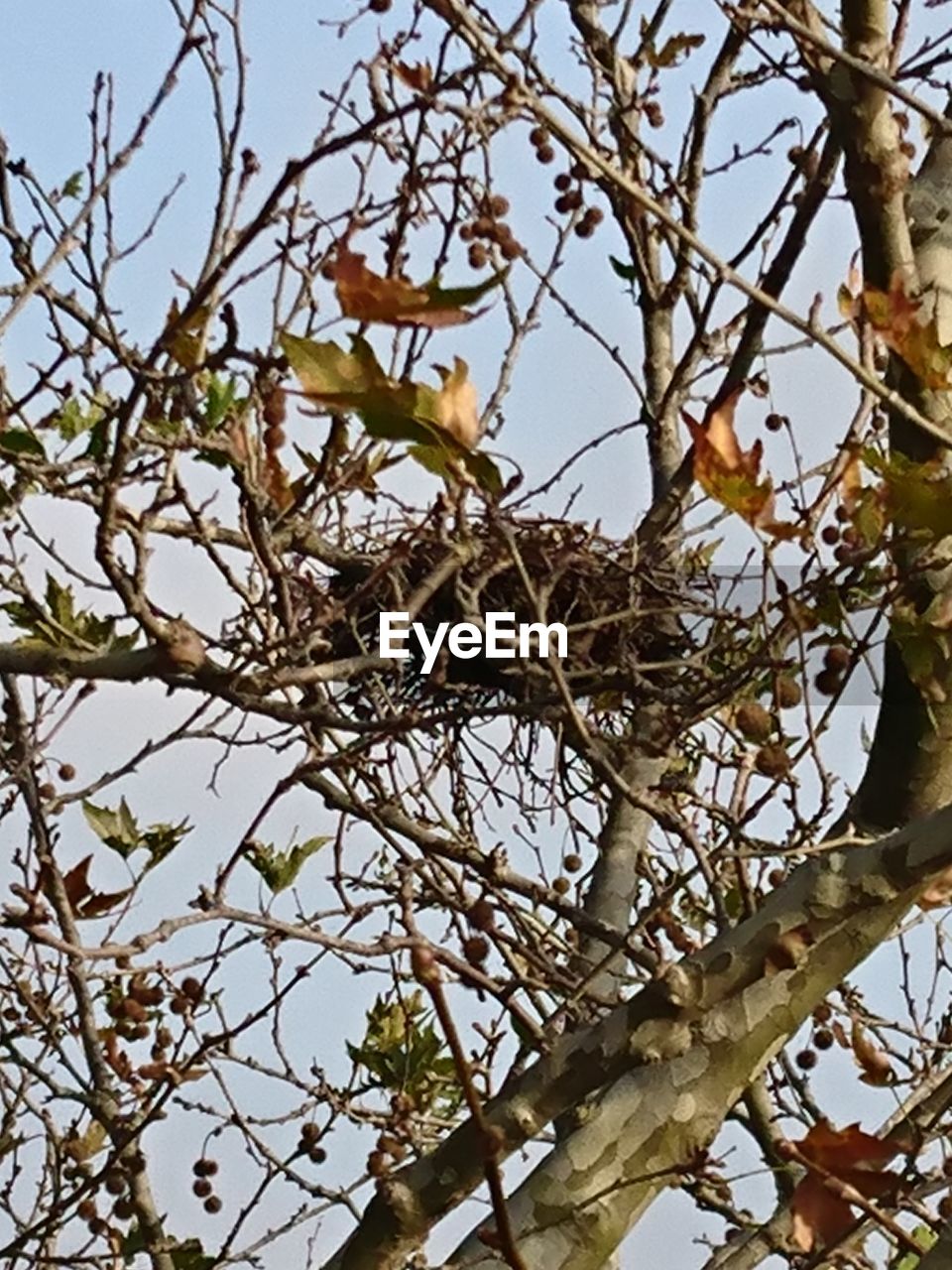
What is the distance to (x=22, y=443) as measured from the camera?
205 cm

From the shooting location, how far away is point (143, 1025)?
270 cm

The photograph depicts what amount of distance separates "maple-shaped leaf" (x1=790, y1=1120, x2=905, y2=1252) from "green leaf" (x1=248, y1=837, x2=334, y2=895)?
5.37 ft

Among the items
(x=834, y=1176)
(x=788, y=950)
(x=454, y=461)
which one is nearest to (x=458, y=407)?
(x=454, y=461)

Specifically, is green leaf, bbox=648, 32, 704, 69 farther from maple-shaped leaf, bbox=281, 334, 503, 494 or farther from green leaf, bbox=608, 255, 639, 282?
maple-shaped leaf, bbox=281, 334, 503, 494

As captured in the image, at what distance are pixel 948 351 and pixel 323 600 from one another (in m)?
0.94

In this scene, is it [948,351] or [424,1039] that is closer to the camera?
[948,351]

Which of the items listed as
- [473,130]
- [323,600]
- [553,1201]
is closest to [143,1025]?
[323,600]

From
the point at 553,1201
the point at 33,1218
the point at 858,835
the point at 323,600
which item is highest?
the point at 33,1218

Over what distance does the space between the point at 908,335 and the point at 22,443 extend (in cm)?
112

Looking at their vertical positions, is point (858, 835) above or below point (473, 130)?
below

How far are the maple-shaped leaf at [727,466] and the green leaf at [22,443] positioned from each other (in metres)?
1.00

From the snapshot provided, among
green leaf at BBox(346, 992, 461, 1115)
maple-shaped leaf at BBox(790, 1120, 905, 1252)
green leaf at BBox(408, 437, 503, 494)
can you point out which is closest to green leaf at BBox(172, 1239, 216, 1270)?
green leaf at BBox(346, 992, 461, 1115)

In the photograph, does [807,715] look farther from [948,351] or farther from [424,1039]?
[424,1039]

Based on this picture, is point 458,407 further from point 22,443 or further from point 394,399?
point 22,443
